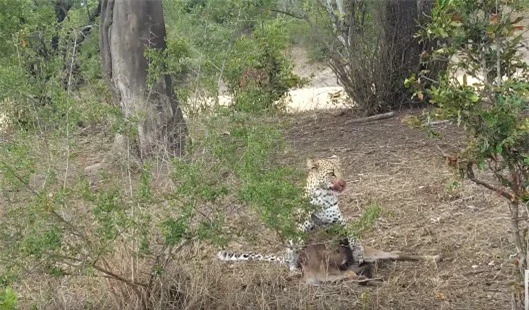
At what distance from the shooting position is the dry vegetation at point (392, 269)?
4.55m

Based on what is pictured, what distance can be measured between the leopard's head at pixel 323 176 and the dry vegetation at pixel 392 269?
13.5 inches

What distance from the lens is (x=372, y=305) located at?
4633 millimetres

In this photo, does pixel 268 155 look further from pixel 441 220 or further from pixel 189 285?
pixel 441 220

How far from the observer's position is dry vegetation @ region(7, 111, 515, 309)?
4.55 metres

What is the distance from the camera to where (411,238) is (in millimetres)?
5867

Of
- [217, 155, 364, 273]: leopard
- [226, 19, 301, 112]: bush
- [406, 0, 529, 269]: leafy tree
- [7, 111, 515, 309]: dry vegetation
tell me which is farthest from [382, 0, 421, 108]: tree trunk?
[406, 0, 529, 269]: leafy tree

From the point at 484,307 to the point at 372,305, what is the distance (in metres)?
0.59

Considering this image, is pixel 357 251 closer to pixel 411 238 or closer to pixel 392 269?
pixel 392 269

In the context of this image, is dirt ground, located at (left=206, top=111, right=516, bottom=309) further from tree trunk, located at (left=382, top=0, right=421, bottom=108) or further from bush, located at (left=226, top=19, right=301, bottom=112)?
tree trunk, located at (left=382, top=0, right=421, bottom=108)

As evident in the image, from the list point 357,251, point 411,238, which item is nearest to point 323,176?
point 357,251

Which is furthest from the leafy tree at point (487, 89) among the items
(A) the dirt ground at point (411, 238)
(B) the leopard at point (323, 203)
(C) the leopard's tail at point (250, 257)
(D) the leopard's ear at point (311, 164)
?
(C) the leopard's tail at point (250, 257)

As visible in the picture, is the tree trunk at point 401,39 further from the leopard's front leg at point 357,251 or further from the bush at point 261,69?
the leopard's front leg at point 357,251

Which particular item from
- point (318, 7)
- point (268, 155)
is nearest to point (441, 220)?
point (268, 155)

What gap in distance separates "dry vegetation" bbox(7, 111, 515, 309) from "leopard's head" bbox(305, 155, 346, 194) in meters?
0.34
